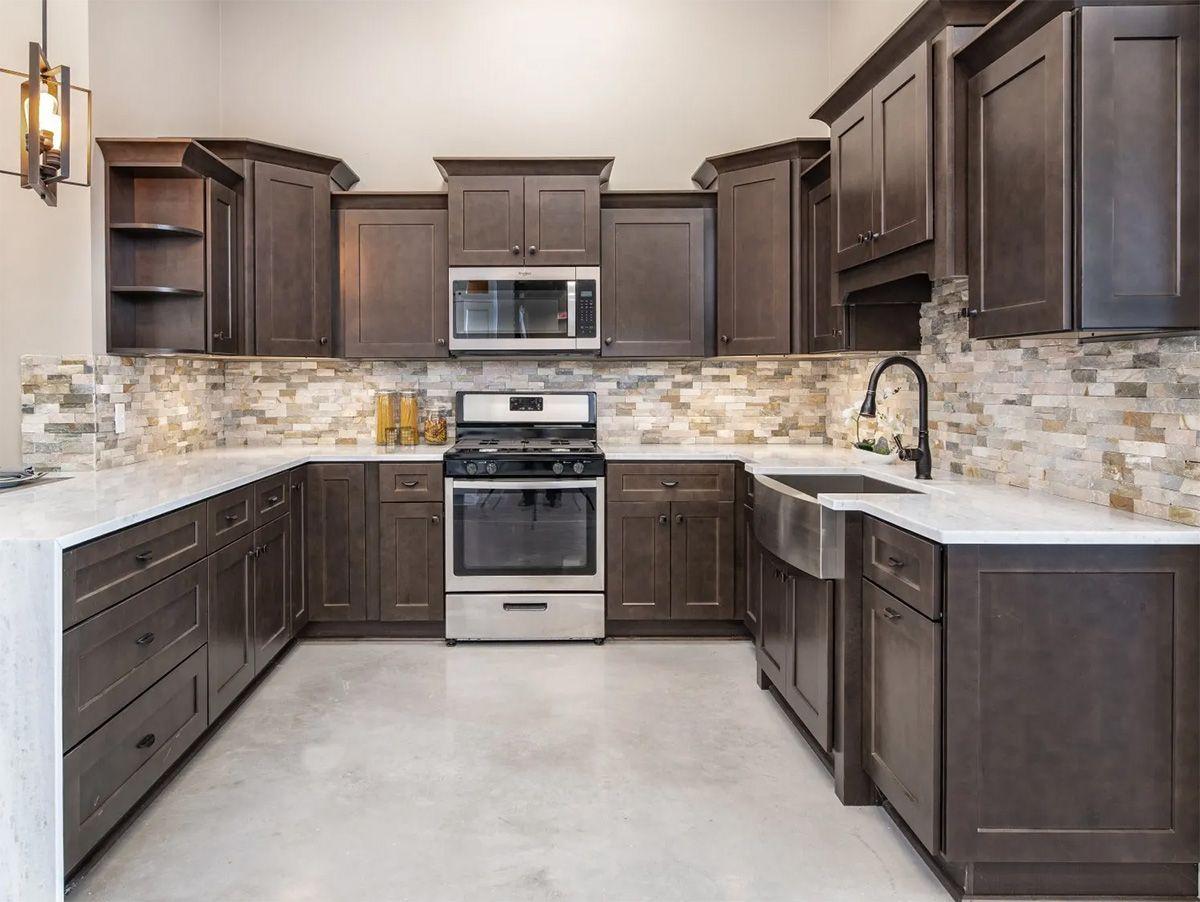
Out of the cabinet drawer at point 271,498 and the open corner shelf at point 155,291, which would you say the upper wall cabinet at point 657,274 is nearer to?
the cabinet drawer at point 271,498

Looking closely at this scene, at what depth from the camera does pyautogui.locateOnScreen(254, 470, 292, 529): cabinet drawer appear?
3342 millimetres

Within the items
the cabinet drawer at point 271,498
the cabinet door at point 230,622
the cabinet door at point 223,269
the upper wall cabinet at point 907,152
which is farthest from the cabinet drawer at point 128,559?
the upper wall cabinet at point 907,152

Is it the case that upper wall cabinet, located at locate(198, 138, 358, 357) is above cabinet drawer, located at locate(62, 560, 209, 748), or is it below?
above

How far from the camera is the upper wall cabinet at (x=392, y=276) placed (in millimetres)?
4273

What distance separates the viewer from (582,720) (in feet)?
10.1

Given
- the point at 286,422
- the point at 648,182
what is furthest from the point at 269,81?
the point at 648,182

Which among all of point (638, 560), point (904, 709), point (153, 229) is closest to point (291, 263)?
point (153, 229)

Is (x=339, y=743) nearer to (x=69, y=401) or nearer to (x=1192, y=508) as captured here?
(x=69, y=401)

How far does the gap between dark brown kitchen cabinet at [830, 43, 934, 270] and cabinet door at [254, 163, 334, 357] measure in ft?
8.61

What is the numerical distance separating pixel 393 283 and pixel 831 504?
2.80 m

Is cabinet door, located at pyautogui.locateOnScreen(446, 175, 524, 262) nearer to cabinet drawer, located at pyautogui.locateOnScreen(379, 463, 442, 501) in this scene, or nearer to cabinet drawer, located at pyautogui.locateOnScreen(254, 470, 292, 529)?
cabinet drawer, located at pyautogui.locateOnScreen(379, 463, 442, 501)

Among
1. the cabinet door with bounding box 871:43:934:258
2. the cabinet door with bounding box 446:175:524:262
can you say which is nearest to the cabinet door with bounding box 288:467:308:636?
the cabinet door with bounding box 446:175:524:262

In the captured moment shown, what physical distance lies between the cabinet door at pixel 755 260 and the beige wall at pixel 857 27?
2.50 ft

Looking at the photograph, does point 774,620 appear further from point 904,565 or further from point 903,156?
point 903,156
